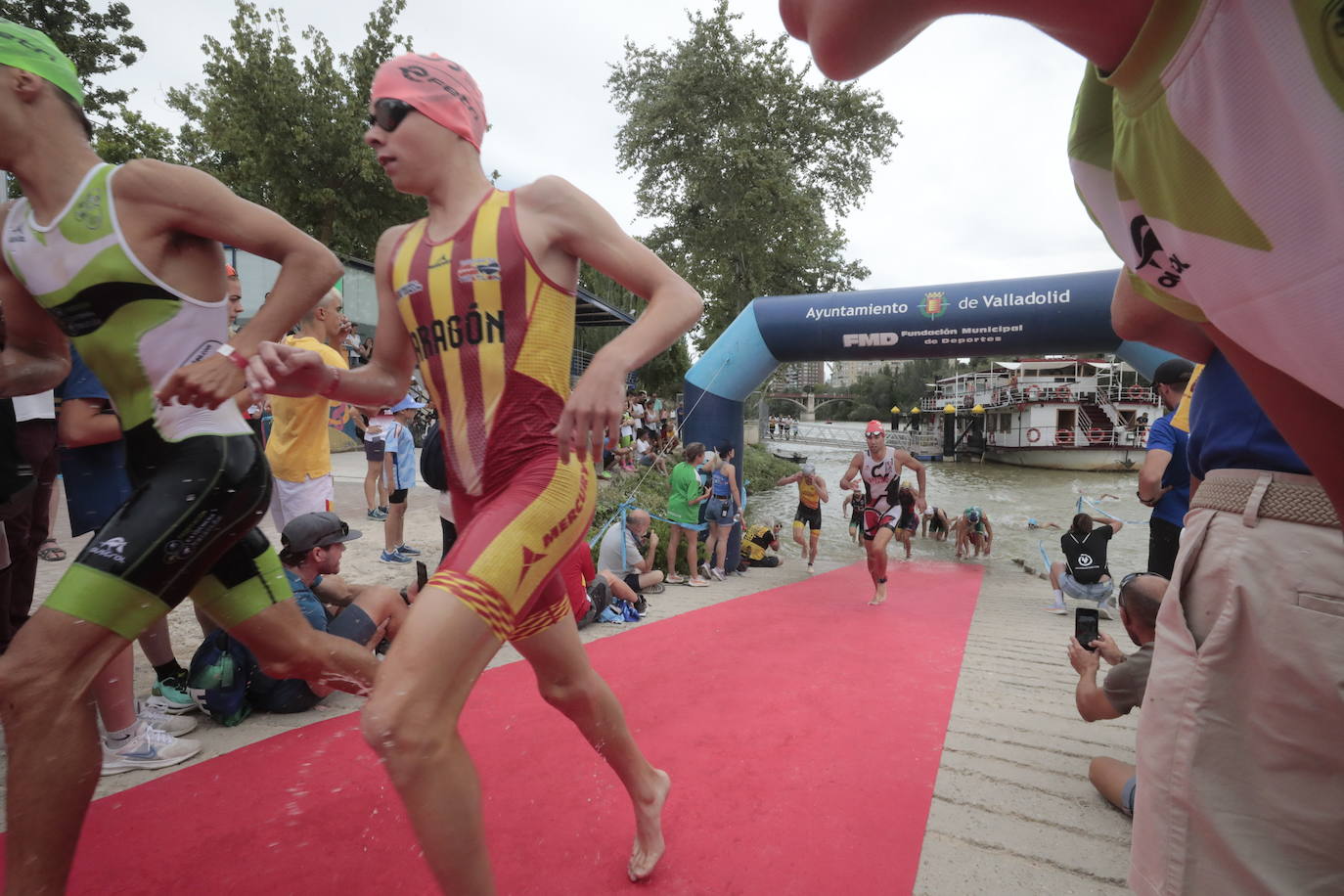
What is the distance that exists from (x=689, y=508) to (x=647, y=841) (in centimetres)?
603

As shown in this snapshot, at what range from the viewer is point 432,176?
173 centimetres

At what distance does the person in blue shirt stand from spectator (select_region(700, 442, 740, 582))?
456 centimetres

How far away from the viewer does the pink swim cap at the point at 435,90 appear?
65.6 inches

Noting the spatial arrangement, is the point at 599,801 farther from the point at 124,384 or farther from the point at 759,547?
the point at 759,547

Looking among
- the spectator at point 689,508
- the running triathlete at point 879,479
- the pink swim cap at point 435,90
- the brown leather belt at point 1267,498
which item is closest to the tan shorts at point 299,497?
the pink swim cap at point 435,90

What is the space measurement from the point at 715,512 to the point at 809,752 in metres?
5.41

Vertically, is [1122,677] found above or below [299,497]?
below

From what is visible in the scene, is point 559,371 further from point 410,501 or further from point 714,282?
point 714,282

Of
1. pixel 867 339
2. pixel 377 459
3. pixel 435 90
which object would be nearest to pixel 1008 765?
pixel 435 90

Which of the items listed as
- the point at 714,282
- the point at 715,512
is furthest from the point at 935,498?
the point at 715,512

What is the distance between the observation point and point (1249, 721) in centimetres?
105

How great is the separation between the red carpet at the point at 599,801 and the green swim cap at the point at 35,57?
2118 mm

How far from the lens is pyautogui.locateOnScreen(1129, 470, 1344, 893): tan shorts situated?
990 millimetres

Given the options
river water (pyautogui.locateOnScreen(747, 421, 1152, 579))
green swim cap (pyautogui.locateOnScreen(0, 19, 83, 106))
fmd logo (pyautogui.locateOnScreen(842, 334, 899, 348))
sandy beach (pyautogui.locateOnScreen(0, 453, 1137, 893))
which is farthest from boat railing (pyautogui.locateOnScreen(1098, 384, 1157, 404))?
green swim cap (pyautogui.locateOnScreen(0, 19, 83, 106))
